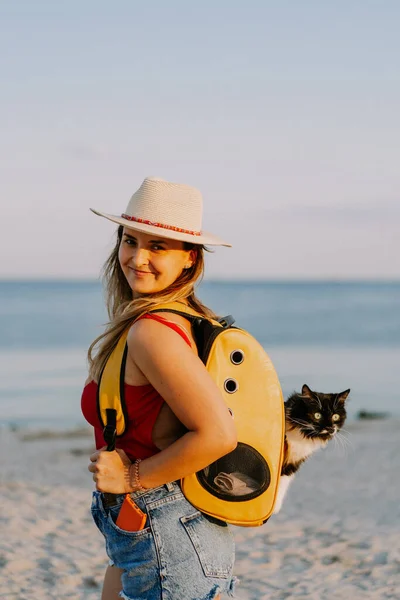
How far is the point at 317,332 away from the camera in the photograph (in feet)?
142

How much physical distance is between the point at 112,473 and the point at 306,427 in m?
0.87

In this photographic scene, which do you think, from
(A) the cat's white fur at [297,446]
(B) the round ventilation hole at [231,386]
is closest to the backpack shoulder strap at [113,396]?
(B) the round ventilation hole at [231,386]

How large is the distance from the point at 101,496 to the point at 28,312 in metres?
60.5

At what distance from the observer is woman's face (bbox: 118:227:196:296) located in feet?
9.54

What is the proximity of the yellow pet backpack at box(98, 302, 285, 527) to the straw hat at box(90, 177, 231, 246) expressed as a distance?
29 centimetres

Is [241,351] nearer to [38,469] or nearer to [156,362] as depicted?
[156,362]

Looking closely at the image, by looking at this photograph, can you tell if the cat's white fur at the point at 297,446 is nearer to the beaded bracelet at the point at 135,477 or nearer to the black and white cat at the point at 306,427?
the black and white cat at the point at 306,427

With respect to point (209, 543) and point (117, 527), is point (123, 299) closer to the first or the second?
point (117, 527)

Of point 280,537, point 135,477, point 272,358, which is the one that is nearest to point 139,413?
point 135,477

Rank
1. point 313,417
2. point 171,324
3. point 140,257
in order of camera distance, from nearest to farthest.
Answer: point 171,324 < point 140,257 < point 313,417

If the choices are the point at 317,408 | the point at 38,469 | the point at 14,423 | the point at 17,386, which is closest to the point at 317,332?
the point at 17,386

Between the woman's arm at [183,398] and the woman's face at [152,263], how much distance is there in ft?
1.04

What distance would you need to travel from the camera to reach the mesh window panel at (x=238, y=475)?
2727mm

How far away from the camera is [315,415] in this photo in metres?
3.17
